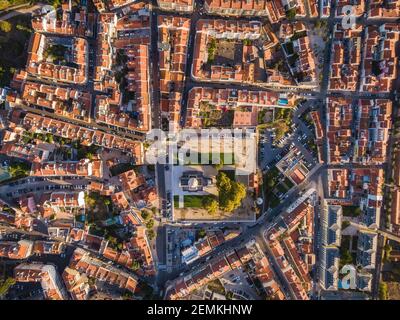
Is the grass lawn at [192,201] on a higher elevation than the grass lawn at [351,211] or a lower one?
higher

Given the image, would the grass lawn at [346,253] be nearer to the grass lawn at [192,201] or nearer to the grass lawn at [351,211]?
the grass lawn at [351,211]

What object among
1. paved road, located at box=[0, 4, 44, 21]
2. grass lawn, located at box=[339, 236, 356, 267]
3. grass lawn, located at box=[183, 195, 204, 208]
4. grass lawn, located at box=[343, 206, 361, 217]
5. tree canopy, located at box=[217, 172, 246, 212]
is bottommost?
grass lawn, located at box=[339, 236, 356, 267]

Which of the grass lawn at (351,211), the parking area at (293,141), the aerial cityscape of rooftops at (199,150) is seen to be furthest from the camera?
the grass lawn at (351,211)

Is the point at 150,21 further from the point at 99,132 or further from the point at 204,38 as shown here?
the point at 99,132

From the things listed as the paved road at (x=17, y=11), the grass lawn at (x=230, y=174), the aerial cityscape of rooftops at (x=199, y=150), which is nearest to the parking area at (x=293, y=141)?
the aerial cityscape of rooftops at (x=199, y=150)

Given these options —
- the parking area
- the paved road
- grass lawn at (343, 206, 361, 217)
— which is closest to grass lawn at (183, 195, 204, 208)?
the parking area

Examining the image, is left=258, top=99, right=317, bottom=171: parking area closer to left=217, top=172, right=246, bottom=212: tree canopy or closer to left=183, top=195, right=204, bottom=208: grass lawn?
left=217, top=172, right=246, bottom=212: tree canopy
